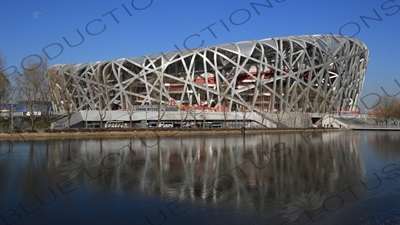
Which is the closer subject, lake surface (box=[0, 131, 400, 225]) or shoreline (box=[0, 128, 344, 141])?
lake surface (box=[0, 131, 400, 225])

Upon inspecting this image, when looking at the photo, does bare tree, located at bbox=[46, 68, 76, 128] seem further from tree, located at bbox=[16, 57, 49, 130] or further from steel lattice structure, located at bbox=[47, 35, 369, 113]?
tree, located at bbox=[16, 57, 49, 130]

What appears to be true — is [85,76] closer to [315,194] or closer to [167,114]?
[167,114]

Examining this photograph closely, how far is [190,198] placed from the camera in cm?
1038

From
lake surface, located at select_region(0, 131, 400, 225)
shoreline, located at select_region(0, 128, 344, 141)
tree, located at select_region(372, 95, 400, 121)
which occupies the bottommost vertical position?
lake surface, located at select_region(0, 131, 400, 225)

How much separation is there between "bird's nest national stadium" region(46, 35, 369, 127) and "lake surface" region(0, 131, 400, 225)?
168 ft

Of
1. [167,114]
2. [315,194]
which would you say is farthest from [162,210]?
[167,114]

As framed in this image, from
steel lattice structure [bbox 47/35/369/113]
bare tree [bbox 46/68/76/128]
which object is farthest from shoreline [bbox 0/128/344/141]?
bare tree [bbox 46/68/76/128]

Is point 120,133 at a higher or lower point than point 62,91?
lower

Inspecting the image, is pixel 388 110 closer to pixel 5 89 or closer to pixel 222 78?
pixel 222 78

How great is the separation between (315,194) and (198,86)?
59.7 meters

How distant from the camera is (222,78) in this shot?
230 ft

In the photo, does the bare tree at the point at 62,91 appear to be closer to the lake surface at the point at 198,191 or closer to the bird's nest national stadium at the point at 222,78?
the bird's nest national stadium at the point at 222,78

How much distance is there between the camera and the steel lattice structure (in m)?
69.4

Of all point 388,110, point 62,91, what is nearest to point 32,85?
point 62,91
